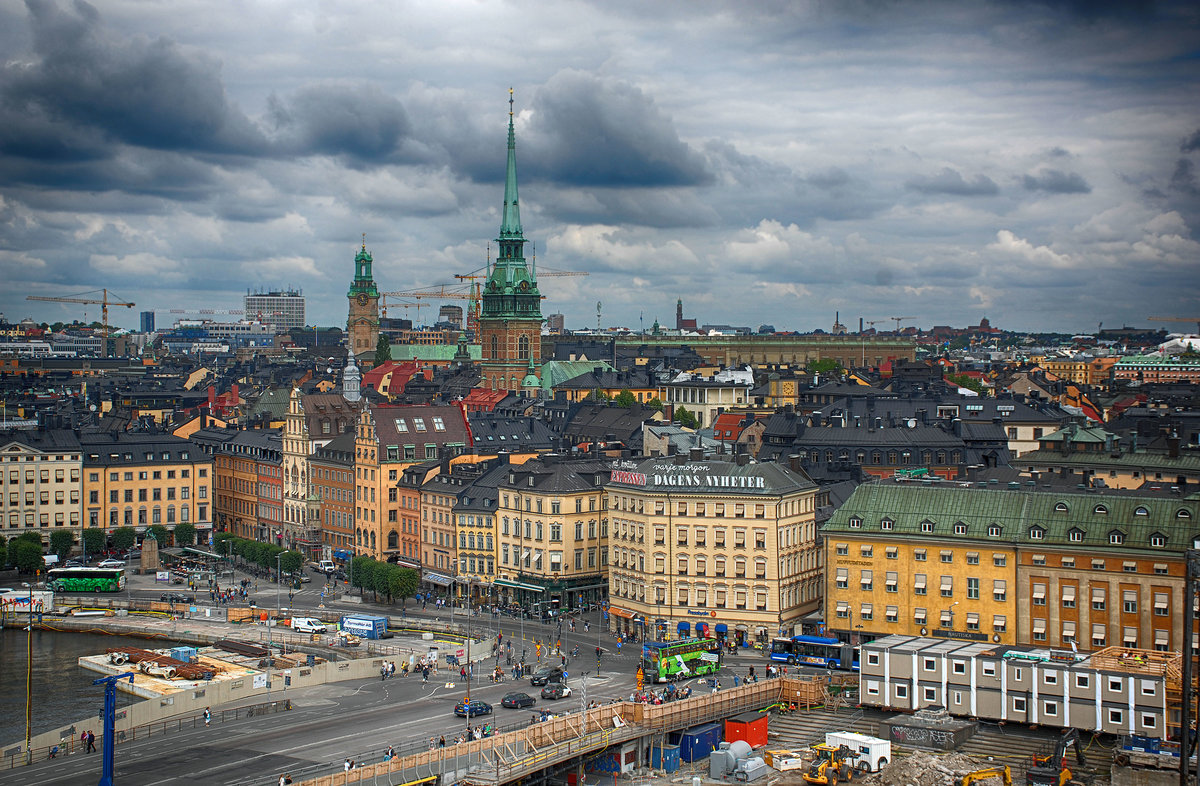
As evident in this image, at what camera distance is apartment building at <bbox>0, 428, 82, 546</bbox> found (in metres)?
160

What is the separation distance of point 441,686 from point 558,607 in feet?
77.0

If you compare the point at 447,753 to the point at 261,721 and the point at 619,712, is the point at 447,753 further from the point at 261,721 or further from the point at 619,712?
the point at 261,721

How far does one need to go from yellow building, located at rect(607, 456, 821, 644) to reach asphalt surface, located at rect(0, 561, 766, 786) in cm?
422

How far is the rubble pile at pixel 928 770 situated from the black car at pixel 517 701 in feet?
73.2

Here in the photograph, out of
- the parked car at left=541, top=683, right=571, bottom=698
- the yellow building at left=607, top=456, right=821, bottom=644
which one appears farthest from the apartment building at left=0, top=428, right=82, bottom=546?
the parked car at left=541, top=683, right=571, bottom=698

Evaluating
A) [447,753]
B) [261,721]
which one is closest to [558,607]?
[261,721]

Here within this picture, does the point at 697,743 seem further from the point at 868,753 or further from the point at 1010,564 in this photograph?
the point at 1010,564

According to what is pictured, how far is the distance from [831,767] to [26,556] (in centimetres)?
9796

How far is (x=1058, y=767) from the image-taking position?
78.4 metres

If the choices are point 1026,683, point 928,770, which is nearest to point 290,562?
point 1026,683

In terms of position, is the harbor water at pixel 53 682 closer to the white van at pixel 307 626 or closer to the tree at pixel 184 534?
the white van at pixel 307 626

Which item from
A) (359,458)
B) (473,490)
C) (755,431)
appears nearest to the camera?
(473,490)

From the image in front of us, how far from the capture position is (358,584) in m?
137

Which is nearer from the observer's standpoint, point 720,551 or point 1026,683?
point 1026,683
